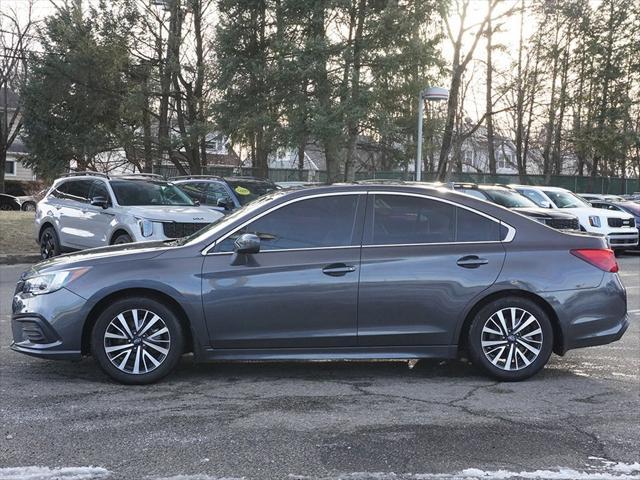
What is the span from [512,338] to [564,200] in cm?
1365

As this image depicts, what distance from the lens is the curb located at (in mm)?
14273

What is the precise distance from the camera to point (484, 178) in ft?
118

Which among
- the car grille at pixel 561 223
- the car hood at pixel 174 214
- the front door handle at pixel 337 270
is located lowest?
the front door handle at pixel 337 270

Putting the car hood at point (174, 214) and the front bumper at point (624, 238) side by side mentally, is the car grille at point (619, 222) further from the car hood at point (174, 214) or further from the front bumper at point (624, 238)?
the car hood at point (174, 214)

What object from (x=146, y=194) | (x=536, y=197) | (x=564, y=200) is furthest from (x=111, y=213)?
(x=564, y=200)

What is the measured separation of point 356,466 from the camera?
3.80 m

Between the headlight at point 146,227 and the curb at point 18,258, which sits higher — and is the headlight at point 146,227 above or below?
above

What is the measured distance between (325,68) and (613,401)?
14722 mm

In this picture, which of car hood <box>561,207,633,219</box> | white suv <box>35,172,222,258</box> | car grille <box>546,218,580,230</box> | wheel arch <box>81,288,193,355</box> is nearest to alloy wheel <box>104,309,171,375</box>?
wheel arch <box>81,288,193,355</box>

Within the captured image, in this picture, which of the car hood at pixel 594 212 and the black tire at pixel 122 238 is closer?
the black tire at pixel 122 238

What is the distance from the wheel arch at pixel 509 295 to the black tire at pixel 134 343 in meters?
2.28

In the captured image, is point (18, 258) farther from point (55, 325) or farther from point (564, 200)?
point (564, 200)

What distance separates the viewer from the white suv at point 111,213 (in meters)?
11.3

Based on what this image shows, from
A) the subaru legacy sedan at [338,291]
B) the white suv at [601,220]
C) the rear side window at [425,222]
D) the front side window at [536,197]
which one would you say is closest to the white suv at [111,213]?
the subaru legacy sedan at [338,291]
